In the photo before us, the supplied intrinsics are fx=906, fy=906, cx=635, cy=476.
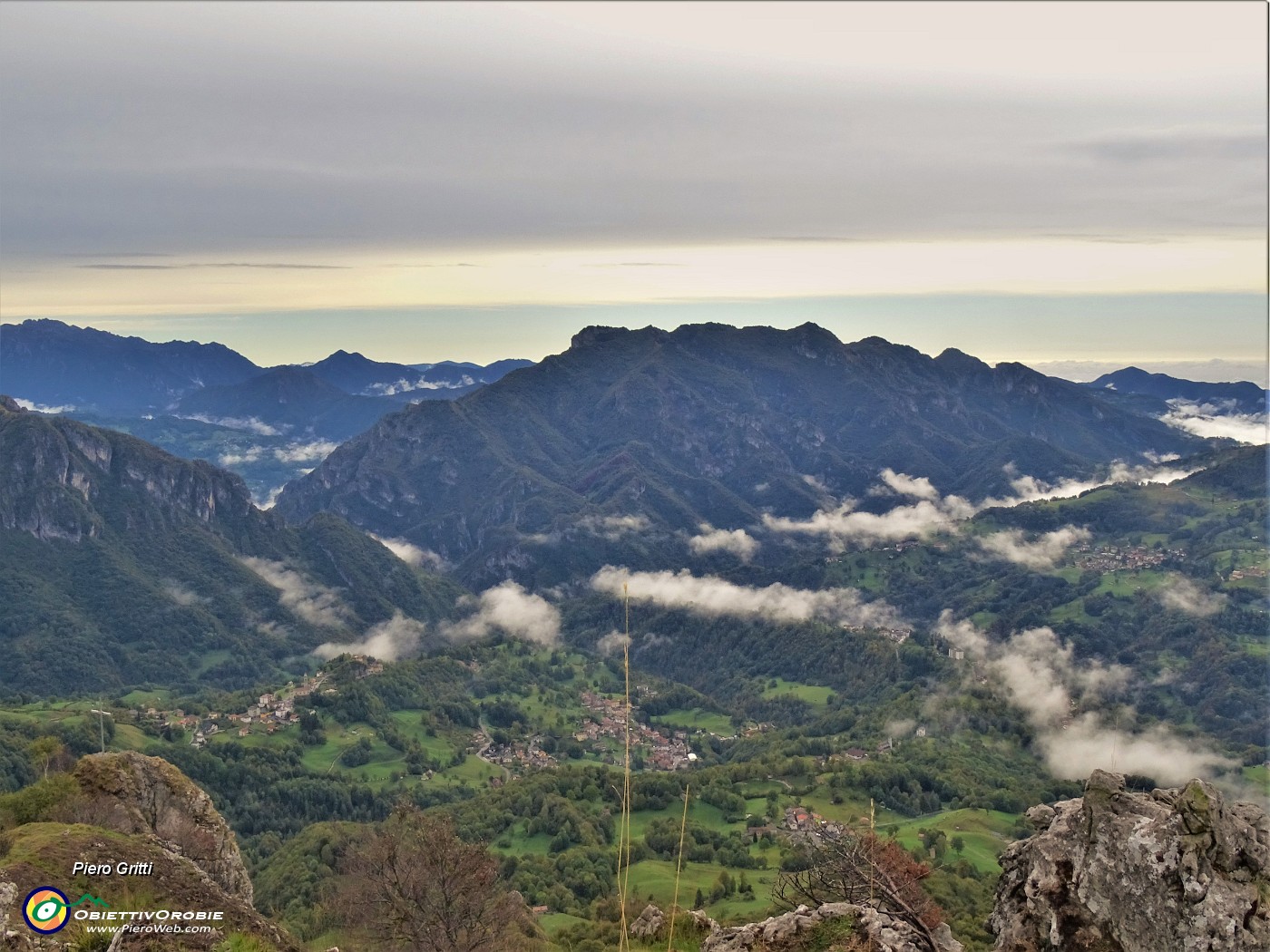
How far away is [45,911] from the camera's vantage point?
19.4 meters

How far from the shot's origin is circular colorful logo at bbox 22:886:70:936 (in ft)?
61.8

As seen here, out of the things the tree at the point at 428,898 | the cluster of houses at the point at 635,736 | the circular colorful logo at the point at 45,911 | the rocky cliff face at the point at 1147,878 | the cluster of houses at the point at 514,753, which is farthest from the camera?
the cluster of houses at the point at 635,736

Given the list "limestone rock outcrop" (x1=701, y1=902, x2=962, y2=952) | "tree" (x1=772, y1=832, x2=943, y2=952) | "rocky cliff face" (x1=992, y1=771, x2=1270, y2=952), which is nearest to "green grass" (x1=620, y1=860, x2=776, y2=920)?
"tree" (x1=772, y1=832, x2=943, y2=952)

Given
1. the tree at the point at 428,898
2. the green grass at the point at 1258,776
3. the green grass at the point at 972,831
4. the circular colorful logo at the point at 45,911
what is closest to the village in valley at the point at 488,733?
the green grass at the point at 972,831

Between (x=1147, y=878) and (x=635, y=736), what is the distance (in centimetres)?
15555

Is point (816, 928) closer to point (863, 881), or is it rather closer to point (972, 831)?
point (863, 881)

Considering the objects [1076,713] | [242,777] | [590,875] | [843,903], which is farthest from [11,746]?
[1076,713]

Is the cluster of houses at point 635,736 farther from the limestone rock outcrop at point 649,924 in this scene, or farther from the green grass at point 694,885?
the limestone rock outcrop at point 649,924

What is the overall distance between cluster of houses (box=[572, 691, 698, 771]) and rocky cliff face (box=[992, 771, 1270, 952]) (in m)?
134

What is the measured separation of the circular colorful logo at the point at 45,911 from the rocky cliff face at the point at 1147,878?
1905cm

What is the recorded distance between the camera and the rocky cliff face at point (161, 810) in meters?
32.0

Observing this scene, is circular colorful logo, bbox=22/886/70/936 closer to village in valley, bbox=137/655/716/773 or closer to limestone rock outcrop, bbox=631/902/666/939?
limestone rock outcrop, bbox=631/902/666/939

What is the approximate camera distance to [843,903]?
1730 cm

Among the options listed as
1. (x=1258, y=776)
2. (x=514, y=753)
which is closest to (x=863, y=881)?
(x=1258, y=776)
